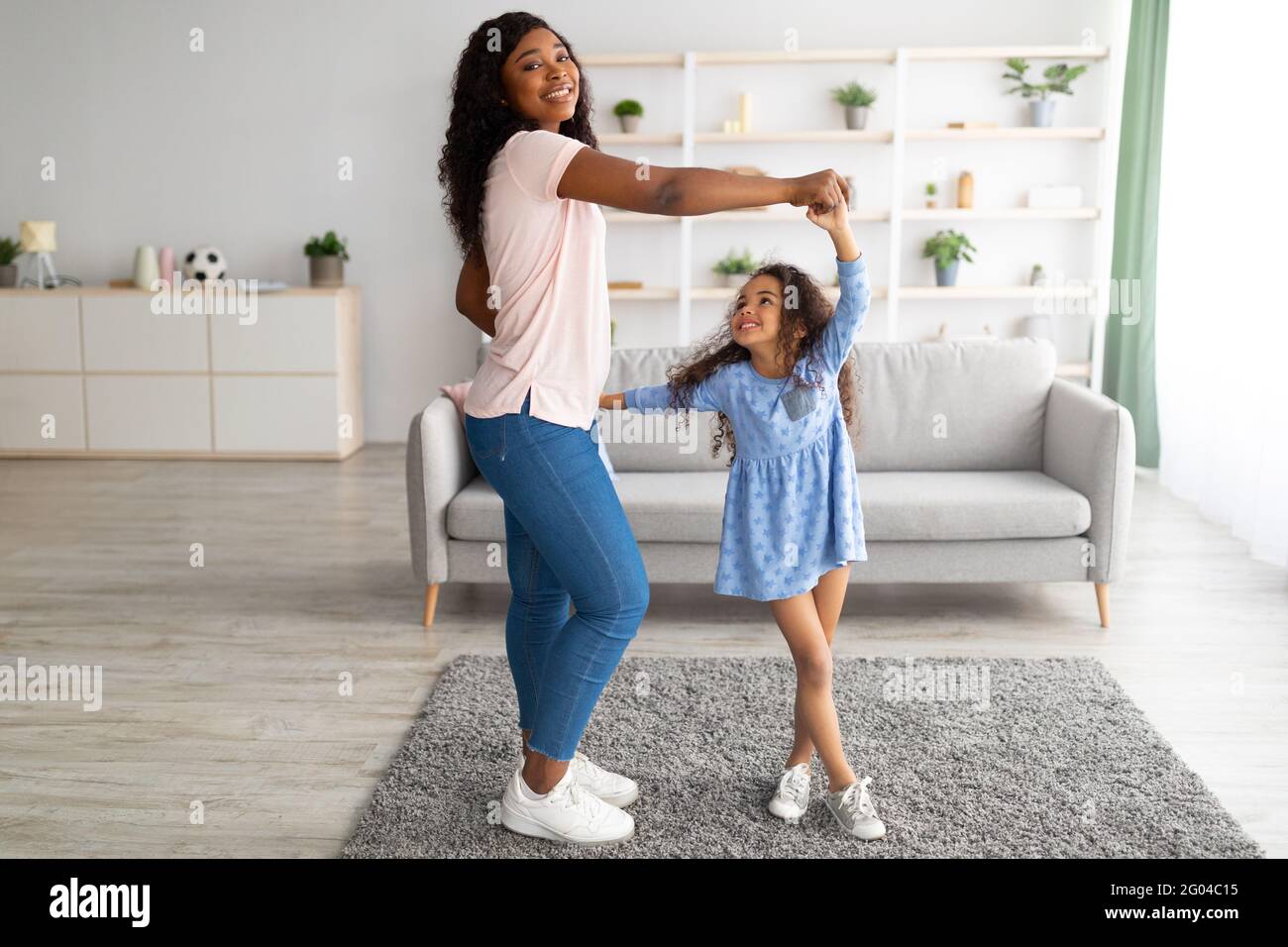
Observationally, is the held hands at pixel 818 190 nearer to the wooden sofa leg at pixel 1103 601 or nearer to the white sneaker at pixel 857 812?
the white sneaker at pixel 857 812

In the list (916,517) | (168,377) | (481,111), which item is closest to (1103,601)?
(916,517)

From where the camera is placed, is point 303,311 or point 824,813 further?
point 303,311

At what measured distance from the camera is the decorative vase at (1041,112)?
610 centimetres

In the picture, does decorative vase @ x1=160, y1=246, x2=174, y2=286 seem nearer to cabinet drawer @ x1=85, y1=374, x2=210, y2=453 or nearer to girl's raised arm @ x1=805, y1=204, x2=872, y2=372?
cabinet drawer @ x1=85, y1=374, x2=210, y2=453

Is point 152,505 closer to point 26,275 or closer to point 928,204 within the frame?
point 26,275

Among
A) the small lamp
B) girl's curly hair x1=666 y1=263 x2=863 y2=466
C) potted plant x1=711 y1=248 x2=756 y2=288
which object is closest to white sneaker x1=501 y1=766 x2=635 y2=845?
girl's curly hair x1=666 y1=263 x2=863 y2=466

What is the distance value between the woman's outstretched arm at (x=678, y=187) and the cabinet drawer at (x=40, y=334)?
198 inches

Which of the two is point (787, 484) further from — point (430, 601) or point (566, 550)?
point (430, 601)

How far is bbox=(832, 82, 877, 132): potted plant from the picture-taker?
6.12 meters

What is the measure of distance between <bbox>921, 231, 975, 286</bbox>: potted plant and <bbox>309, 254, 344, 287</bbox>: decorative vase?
→ 2930 millimetres
